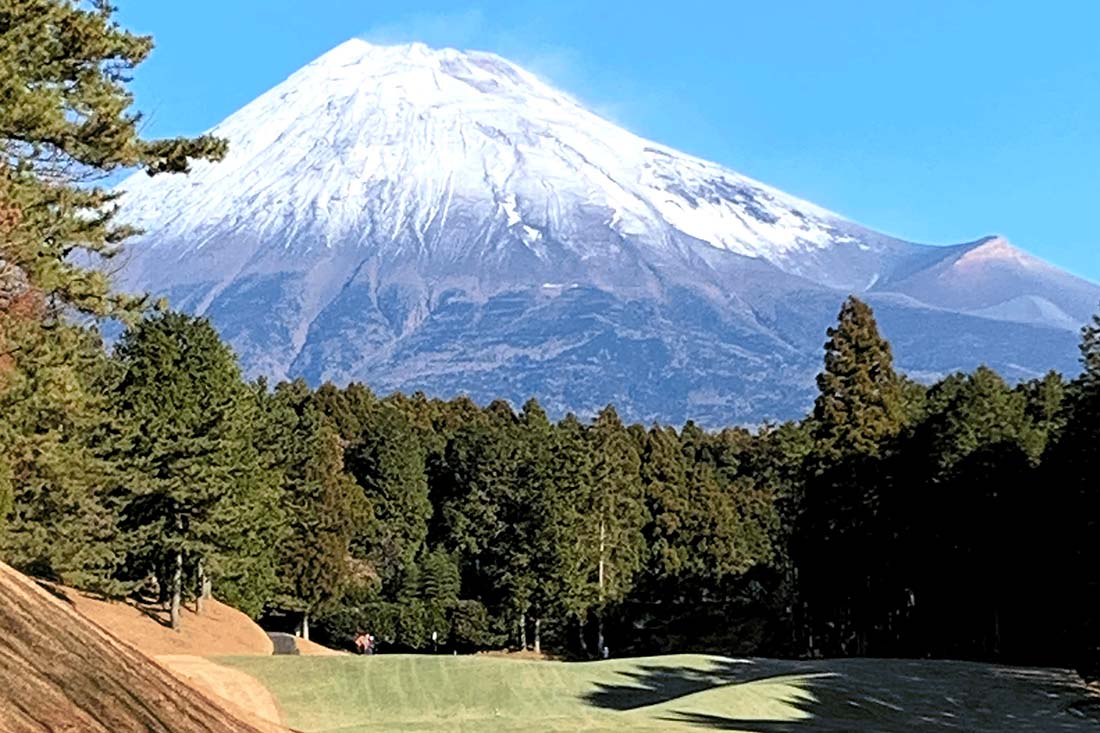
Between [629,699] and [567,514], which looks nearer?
[629,699]

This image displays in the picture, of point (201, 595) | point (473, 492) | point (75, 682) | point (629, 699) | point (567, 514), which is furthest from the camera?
point (473, 492)

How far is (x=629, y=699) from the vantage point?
27172 mm

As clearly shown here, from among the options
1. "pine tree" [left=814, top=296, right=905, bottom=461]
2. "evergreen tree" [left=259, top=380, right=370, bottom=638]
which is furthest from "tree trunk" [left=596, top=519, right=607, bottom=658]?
"pine tree" [left=814, top=296, right=905, bottom=461]

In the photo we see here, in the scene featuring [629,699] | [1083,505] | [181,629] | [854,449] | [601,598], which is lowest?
[629,699]

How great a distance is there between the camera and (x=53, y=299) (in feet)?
80.2

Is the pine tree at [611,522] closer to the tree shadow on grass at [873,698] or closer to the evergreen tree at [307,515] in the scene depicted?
the evergreen tree at [307,515]

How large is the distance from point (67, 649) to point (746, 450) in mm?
87975

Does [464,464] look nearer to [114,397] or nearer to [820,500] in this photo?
[820,500]

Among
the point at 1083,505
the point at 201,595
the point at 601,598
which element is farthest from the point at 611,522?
the point at 1083,505

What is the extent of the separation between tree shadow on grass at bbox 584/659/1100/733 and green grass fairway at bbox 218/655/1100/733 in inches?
1.6

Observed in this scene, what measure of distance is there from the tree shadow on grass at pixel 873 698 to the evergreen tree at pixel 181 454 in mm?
15798

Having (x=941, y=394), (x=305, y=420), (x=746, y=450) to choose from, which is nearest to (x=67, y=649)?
(x=941, y=394)

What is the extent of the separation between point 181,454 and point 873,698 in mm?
22755

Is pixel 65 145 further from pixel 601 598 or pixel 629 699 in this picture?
pixel 601 598
